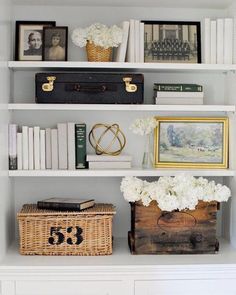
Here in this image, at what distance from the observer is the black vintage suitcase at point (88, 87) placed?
265cm

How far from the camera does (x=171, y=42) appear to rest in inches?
110

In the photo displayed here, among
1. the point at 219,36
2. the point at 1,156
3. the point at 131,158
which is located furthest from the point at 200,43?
the point at 1,156

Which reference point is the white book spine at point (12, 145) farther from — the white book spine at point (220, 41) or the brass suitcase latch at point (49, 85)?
the white book spine at point (220, 41)

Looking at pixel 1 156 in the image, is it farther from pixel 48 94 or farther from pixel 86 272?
pixel 86 272

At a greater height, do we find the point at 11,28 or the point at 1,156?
the point at 11,28

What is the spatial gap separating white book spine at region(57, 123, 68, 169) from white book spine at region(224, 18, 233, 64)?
3.10ft

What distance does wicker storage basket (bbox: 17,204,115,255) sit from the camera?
2.56m

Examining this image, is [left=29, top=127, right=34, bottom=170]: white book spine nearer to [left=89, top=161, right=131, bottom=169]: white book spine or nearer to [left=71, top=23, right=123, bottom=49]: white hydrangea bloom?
[left=89, top=161, right=131, bottom=169]: white book spine

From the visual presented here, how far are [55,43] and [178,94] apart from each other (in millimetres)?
710

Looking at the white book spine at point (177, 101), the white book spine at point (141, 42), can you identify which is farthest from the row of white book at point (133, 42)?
the white book spine at point (177, 101)

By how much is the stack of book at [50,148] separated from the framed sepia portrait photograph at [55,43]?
36cm

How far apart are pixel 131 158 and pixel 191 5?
0.91 metres

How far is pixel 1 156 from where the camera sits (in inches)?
97.9

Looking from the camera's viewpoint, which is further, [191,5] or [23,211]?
[191,5]
